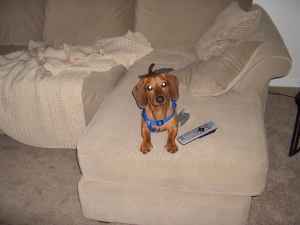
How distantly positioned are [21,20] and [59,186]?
1389mm

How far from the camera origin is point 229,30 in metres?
1.59

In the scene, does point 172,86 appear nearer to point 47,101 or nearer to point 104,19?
point 47,101

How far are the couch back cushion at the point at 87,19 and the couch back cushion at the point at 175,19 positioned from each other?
0.36 ft

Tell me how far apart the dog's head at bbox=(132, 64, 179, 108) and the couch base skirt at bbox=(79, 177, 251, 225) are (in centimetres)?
40

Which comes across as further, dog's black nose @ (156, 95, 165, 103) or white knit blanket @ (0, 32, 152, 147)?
white knit blanket @ (0, 32, 152, 147)

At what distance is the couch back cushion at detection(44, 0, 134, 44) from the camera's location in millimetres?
2090

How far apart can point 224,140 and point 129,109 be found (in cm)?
48

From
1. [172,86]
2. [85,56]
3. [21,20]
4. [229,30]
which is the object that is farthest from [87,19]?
[172,86]

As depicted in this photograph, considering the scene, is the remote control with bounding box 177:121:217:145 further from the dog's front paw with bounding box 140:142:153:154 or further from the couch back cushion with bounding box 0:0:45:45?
the couch back cushion with bounding box 0:0:45:45

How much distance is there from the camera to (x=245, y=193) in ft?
3.77

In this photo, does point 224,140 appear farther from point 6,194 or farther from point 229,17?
point 6,194

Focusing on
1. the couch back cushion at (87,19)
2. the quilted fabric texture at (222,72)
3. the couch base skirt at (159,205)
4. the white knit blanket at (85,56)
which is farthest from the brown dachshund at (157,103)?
the couch back cushion at (87,19)

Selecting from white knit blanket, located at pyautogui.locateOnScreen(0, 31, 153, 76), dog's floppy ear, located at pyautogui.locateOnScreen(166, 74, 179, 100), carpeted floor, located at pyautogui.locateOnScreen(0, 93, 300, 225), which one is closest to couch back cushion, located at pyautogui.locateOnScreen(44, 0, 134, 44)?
white knit blanket, located at pyautogui.locateOnScreen(0, 31, 153, 76)

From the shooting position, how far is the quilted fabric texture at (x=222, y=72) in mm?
1406
